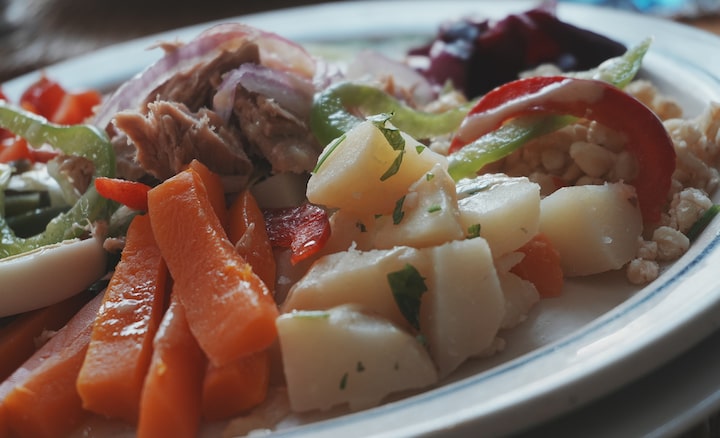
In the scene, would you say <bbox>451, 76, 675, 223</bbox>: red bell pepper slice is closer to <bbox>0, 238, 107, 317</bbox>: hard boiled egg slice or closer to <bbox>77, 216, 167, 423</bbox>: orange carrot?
<bbox>77, 216, 167, 423</bbox>: orange carrot

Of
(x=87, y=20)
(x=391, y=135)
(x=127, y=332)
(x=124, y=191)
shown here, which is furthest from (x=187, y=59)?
(x=87, y=20)

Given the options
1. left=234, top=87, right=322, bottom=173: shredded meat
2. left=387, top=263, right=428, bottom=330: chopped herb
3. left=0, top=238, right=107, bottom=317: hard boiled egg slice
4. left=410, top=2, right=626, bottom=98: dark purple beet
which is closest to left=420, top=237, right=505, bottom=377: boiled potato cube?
left=387, top=263, right=428, bottom=330: chopped herb

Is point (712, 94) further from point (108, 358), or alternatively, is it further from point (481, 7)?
point (108, 358)

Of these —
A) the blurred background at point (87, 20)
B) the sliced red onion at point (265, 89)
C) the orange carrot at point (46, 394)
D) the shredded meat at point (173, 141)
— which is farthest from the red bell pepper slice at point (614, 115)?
the blurred background at point (87, 20)

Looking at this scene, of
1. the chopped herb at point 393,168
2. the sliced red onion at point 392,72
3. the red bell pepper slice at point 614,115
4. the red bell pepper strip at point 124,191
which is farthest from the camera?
the sliced red onion at point 392,72

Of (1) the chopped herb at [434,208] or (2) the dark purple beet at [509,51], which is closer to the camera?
(1) the chopped herb at [434,208]

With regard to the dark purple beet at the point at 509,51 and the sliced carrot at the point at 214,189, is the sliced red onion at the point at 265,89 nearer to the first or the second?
the sliced carrot at the point at 214,189

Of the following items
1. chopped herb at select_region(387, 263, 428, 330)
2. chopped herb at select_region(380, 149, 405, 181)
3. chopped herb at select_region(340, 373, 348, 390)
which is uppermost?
chopped herb at select_region(380, 149, 405, 181)

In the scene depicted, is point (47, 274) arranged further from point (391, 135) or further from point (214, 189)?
point (391, 135)

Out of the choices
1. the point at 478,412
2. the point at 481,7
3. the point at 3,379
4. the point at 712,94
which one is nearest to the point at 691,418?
the point at 478,412
